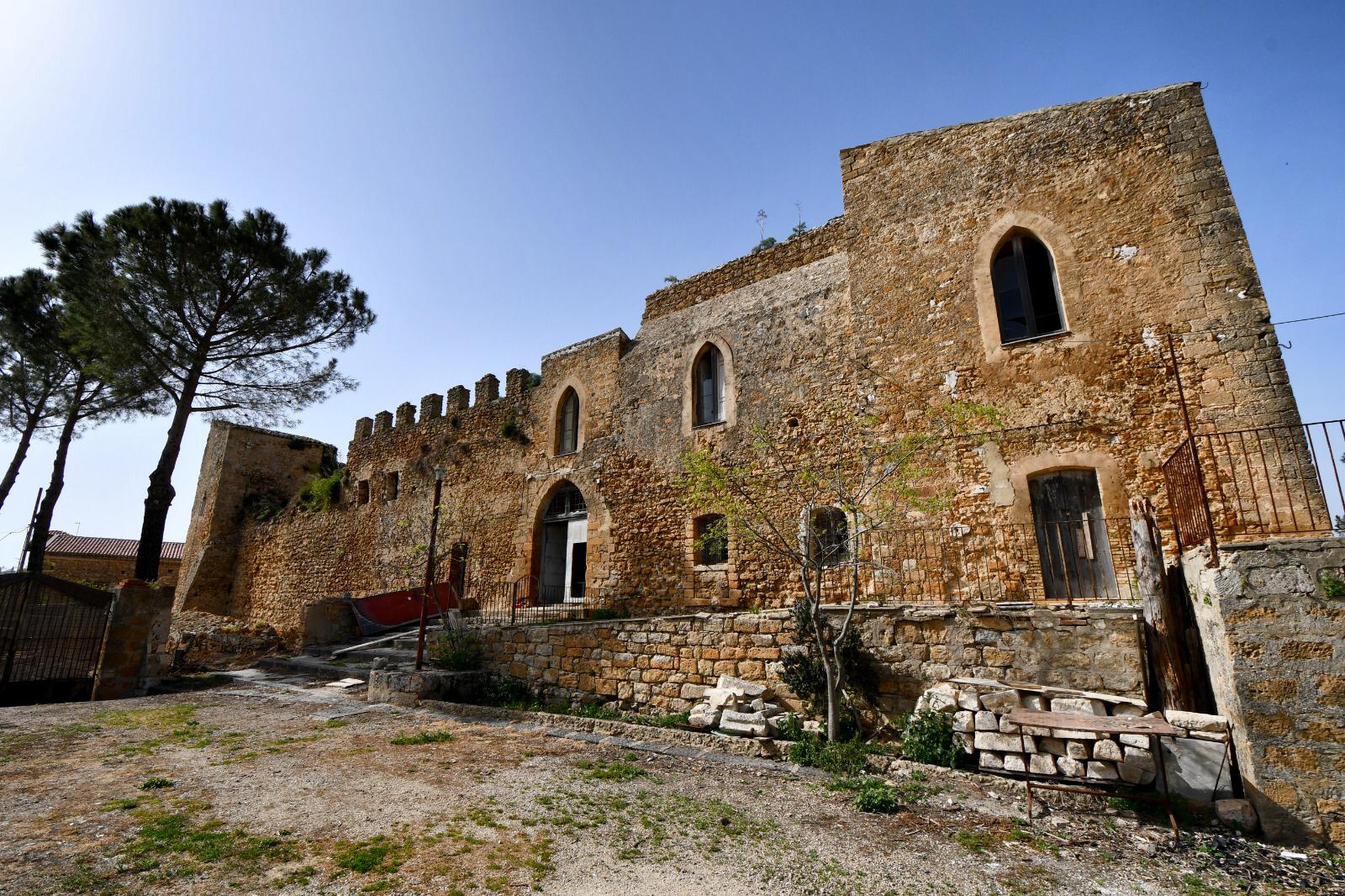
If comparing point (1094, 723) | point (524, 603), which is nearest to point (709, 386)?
point (524, 603)

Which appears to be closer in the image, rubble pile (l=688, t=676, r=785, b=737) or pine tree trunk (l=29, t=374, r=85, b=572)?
rubble pile (l=688, t=676, r=785, b=737)

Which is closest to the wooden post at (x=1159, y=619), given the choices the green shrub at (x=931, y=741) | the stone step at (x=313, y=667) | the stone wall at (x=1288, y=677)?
the stone wall at (x=1288, y=677)

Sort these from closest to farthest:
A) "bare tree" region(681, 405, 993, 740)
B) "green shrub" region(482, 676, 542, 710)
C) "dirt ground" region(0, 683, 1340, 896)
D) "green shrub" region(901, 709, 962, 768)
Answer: "dirt ground" region(0, 683, 1340, 896)
"green shrub" region(901, 709, 962, 768)
"bare tree" region(681, 405, 993, 740)
"green shrub" region(482, 676, 542, 710)

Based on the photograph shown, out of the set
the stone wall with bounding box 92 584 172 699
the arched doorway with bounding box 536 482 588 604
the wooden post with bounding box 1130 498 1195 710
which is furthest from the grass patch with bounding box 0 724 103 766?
the wooden post with bounding box 1130 498 1195 710

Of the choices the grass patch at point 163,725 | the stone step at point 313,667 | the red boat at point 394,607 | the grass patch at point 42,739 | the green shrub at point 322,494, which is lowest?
the grass patch at point 163,725

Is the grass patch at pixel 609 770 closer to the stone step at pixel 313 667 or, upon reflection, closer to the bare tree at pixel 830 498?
the bare tree at pixel 830 498

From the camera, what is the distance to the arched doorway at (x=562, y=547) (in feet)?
46.0

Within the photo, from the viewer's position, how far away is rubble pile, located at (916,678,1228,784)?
16.6 feet

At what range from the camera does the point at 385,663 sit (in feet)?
33.8

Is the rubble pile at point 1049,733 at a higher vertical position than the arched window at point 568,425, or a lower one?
lower

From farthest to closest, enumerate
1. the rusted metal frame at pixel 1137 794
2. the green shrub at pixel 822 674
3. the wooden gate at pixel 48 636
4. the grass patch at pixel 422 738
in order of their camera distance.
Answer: the wooden gate at pixel 48 636 → the green shrub at pixel 822 674 → the grass patch at pixel 422 738 → the rusted metal frame at pixel 1137 794

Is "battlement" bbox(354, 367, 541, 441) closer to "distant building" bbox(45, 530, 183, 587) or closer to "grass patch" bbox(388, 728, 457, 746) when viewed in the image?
"grass patch" bbox(388, 728, 457, 746)

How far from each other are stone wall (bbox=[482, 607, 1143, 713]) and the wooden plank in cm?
94

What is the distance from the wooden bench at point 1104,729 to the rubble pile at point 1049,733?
0.11 meters
